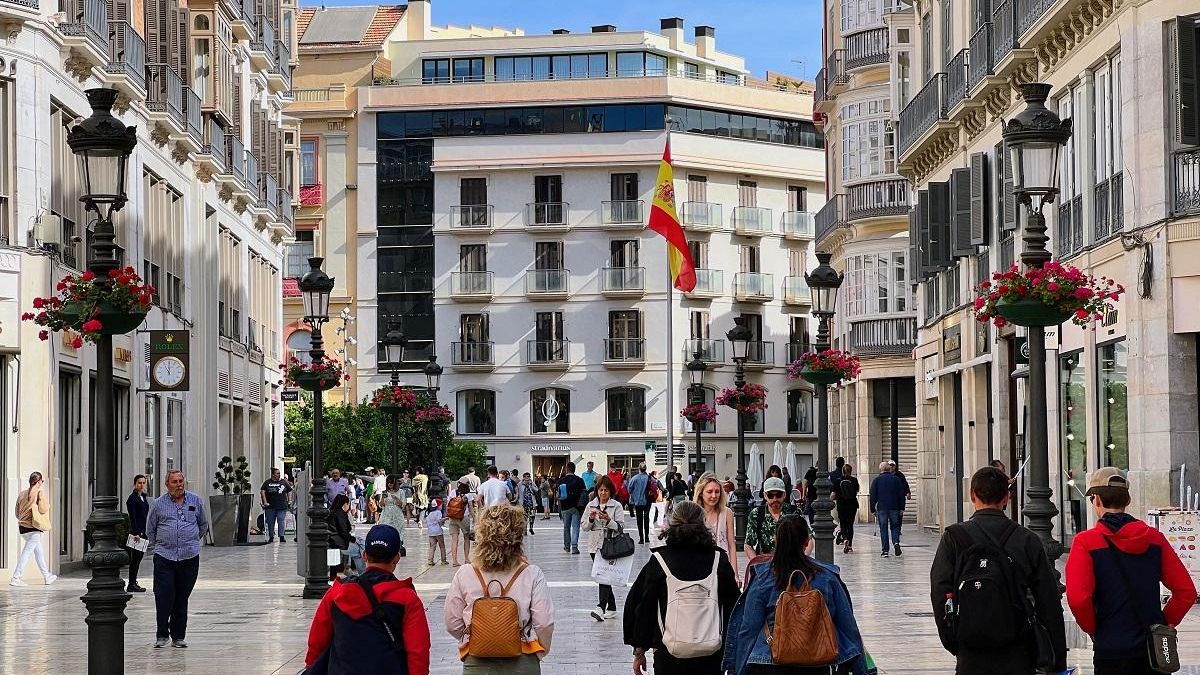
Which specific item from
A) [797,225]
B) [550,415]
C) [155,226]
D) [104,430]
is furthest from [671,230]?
[104,430]

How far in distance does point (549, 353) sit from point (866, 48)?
31.4 metres

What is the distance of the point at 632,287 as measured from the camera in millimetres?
81000

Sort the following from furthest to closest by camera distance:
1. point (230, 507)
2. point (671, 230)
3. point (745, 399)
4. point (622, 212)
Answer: point (622, 212), point (671, 230), point (230, 507), point (745, 399)

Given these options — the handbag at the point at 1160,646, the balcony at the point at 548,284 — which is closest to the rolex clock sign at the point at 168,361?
the handbag at the point at 1160,646

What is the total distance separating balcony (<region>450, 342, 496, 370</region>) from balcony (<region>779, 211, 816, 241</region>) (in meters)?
13.3

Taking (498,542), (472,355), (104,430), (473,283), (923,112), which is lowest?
(498,542)

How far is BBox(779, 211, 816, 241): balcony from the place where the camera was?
83.9 meters

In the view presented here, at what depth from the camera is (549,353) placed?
8119cm

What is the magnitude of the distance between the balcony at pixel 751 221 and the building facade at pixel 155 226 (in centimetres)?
2815

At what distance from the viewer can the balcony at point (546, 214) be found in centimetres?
8119

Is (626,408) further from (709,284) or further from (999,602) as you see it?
(999,602)

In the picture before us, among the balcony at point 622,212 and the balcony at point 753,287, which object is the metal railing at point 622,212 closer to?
the balcony at point 622,212

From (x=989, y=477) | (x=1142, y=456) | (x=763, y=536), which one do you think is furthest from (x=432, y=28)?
(x=989, y=477)

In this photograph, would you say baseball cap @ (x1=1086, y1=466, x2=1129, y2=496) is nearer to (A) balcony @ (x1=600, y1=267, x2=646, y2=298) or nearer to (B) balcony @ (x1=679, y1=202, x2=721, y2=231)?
(B) balcony @ (x1=679, y1=202, x2=721, y2=231)
